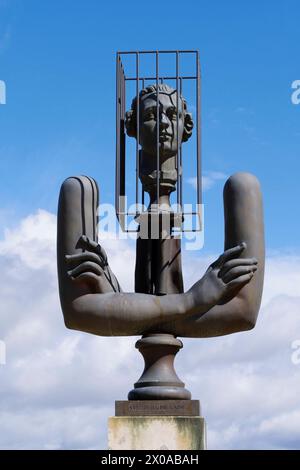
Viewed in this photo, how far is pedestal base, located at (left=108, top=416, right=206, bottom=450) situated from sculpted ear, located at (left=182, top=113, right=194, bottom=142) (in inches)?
103

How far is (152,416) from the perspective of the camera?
22.8ft

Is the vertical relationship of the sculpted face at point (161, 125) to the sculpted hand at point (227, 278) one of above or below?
above

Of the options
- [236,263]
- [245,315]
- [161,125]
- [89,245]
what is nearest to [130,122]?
[161,125]

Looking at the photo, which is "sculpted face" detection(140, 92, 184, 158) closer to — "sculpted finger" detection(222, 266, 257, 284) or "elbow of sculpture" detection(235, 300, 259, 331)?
"sculpted finger" detection(222, 266, 257, 284)

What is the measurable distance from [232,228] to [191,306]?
0.75 metres

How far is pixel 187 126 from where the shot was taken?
26.1 ft

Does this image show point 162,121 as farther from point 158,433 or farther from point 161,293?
point 158,433

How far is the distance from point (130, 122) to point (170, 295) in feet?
5.63

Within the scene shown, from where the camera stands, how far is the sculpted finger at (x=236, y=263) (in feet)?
23.5

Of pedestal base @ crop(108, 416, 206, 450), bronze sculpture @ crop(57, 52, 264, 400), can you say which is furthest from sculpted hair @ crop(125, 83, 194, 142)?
pedestal base @ crop(108, 416, 206, 450)

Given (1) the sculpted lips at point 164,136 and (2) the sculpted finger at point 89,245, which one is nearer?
(2) the sculpted finger at point 89,245

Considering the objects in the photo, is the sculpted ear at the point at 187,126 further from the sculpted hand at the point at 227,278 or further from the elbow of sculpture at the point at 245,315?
the elbow of sculpture at the point at 245,315

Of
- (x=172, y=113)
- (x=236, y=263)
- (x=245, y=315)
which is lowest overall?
(x=245, y=315)

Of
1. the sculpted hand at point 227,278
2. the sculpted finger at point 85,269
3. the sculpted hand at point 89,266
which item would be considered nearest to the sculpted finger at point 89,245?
the sculpted hand at point 89,266
